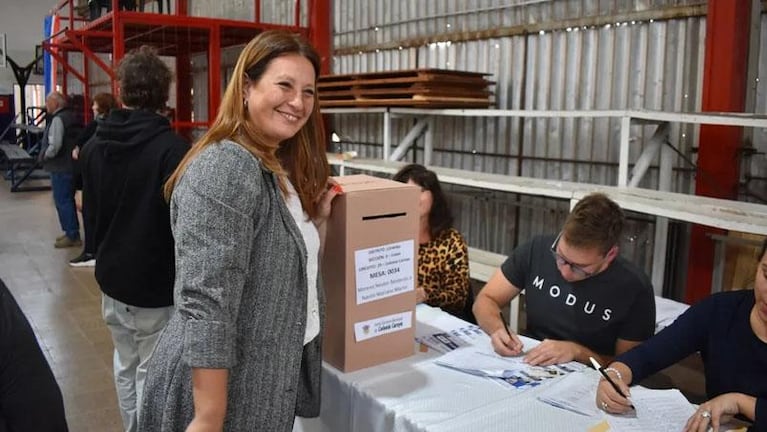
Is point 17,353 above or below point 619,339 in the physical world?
above

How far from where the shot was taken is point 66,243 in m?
7.41

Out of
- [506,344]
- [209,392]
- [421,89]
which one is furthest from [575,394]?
[421,89]

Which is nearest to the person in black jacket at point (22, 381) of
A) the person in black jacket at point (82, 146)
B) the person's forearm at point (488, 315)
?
the person's forearm at point (488, 315)

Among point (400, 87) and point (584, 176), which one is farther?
point (400, 87)

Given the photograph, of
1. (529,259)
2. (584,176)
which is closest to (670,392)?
(529,259)

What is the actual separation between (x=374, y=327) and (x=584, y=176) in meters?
3.39

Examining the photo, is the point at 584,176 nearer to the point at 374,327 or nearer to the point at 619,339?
the point at 619,339

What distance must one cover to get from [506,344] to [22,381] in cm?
148

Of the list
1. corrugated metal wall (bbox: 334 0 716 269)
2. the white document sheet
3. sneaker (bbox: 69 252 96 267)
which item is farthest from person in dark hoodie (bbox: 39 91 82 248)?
the white document sheet

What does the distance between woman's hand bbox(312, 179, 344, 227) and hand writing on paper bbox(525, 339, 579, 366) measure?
2.67ft

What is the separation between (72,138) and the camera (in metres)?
7.08

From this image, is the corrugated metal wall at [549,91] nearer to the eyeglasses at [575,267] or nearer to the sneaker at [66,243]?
the eyeglasses at [575,267]

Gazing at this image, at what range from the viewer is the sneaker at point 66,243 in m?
7.37

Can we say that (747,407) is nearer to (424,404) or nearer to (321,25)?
(424,404)
